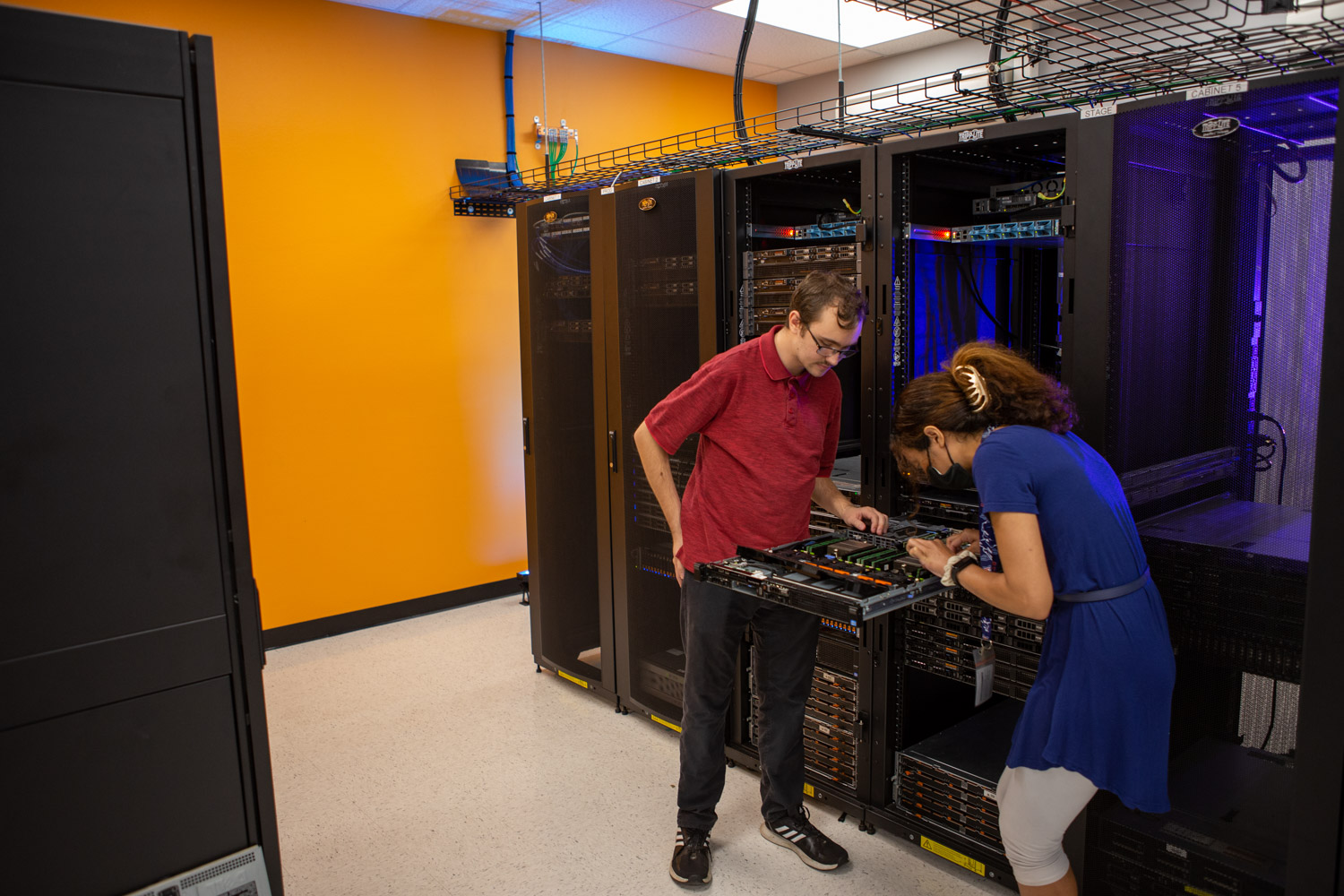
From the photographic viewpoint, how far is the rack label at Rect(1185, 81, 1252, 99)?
1666 mm

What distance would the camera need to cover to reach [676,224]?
113 inches

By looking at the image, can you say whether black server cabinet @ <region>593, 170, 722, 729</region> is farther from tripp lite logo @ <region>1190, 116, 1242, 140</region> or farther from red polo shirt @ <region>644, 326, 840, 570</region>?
tripp lite logo @ <region>1190, 116, 1242, 140</region>

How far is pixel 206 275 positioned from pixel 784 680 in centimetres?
169

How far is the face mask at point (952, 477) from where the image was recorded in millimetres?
1765

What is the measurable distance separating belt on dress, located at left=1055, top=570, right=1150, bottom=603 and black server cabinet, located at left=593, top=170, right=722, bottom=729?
1.43 meters

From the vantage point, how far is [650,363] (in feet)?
10.0

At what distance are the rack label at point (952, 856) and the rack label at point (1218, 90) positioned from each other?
1.80 m

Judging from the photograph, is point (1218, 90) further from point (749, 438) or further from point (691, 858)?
point (691, 858)

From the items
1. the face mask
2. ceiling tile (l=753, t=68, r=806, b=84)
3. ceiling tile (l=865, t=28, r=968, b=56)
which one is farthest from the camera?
ceiling tile (l=753, t=68, r=806, b=84)

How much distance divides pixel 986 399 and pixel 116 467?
1.41m

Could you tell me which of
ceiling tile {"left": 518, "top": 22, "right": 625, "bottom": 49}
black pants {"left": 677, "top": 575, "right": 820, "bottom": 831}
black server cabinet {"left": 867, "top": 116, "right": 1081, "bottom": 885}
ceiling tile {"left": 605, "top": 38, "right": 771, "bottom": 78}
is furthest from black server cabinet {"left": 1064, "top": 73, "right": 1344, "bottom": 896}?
ceiling tile {"left": 605, "top": 38, "right": 771, "bottom": 78}

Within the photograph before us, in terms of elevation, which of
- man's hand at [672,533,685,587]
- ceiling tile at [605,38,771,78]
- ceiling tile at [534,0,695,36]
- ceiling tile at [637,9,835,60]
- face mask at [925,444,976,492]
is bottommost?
man's hand at [672,533,685,587]

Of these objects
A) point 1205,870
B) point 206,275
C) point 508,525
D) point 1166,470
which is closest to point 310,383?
point 508,525

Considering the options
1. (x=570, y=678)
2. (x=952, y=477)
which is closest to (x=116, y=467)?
(x=952, y=477)
